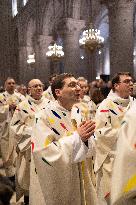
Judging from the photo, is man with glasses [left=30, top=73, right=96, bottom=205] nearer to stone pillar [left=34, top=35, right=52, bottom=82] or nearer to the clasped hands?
the clasped hands

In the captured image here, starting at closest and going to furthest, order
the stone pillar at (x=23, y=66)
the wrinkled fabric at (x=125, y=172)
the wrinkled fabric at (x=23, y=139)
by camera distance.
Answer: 1. the wrinkled fabric at (x=125, y=172)
2. the wrinkled fabric at (x=23, y=139)
3. the stone pillar at (x=23, y=66)

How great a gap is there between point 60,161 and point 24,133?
2594 millimetres

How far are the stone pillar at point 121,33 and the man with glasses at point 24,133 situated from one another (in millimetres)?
6624

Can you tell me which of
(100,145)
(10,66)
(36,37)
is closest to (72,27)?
(10,66)

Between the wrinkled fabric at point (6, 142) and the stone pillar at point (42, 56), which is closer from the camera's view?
the wrinkled fabric at point (6, 142)

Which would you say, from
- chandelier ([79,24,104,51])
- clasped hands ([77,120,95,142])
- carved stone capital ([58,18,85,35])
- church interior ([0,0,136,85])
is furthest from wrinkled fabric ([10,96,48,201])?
carved stone capital ([58,18,85,35])

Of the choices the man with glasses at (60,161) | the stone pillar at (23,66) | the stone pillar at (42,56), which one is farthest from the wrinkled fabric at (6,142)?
the stone pillar at (23,66)

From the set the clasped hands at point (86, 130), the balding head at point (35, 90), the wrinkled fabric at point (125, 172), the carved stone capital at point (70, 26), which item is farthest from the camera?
the carved stone capital at point (70, 26)

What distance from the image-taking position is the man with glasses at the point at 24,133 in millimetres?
5590

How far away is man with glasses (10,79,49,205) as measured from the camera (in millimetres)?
5590

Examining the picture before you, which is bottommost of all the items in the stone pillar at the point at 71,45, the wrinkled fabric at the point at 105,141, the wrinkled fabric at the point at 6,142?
the wrinkled fabric at the point at 6,142

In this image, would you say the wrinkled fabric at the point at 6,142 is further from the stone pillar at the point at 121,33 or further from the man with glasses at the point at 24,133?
the stone pillar at the point at 121,33

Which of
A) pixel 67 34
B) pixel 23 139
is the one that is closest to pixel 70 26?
pixel 67 34

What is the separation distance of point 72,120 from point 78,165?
1.67ft
